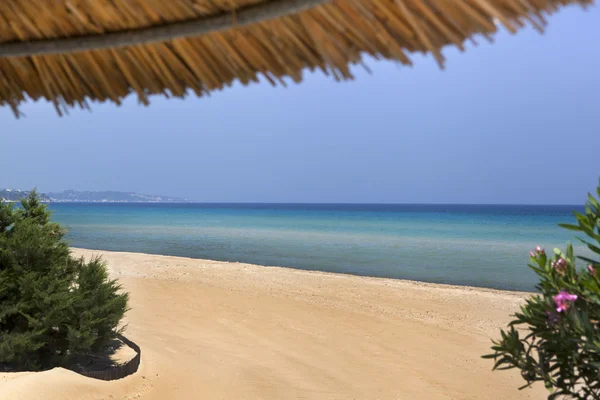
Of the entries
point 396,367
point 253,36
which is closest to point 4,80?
point 253,36

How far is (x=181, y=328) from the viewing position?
22.0ft

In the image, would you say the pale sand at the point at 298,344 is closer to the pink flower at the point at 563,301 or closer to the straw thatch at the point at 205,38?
the straw thatch at the point at 205,38

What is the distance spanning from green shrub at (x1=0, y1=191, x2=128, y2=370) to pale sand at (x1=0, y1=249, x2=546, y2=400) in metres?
0.45

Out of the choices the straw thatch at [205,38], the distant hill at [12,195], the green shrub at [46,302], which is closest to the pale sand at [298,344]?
the green shrub at [46,302]

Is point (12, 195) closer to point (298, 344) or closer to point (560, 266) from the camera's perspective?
point (298, 344)

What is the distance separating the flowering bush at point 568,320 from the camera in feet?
5.13

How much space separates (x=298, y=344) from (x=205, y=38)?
18.4 ft

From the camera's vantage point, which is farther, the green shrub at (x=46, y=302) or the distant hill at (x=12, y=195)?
the distant hill at (x=12, y=195)

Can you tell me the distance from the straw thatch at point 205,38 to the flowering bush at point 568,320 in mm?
894

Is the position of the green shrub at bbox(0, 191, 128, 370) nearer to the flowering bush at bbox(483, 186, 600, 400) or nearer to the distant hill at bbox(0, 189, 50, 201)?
the distant hill at bbox(0, 189, 50, 201)

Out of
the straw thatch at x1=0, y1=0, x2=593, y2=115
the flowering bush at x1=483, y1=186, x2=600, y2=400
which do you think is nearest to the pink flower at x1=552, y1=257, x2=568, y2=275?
the flowering bush at x1=483, y1=186, x2=600, y2=400

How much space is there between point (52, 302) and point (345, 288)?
7.86 metres

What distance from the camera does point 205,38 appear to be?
1.40 m

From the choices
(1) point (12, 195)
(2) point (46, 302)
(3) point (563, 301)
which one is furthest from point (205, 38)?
(1) point (12, 195)
